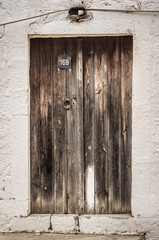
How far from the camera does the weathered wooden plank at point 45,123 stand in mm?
2920

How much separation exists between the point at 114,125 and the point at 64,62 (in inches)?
36.4

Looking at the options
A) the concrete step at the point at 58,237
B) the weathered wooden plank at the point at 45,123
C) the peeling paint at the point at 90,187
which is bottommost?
the concrete step at the point at 58,237

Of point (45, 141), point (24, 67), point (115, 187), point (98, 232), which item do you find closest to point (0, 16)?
point (24, 67)

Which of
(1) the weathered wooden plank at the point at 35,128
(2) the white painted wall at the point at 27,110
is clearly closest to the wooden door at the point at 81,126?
(1) the weathered wooden plank at the point at 35,128

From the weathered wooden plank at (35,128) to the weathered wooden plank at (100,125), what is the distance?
2.20 feet

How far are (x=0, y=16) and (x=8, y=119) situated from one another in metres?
1.14

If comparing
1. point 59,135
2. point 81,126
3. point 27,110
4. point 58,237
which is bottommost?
point 58,237

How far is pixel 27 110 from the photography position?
2.81m

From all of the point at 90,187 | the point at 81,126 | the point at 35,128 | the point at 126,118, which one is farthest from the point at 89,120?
the point at 90,187

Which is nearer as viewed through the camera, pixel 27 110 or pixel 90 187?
pixel 27 110

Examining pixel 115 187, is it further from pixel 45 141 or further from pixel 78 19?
pixel 78 19

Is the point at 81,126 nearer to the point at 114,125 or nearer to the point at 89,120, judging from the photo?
the point at 89,120

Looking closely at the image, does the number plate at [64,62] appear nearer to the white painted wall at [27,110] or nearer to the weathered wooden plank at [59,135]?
the weathered wooden plank at [59,135]

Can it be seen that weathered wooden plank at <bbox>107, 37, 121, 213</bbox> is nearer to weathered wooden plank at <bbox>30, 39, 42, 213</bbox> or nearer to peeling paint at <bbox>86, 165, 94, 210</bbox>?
peeling paint at <bbox>86, 165, 94, 210</bbox>
